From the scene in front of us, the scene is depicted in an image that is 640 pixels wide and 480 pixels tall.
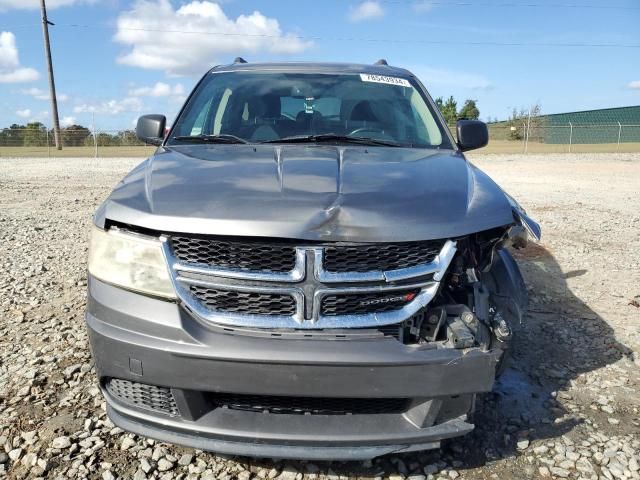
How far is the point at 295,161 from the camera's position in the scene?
2.59m

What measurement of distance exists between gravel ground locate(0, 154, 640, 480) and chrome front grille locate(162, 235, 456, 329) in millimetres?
802

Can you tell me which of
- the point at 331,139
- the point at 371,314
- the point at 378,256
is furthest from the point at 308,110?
the point at 371,314

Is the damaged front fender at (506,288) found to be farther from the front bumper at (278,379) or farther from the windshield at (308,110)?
the windshield at (308,110)

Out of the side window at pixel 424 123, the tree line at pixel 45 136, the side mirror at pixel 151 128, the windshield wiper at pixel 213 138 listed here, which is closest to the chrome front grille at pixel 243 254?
the windshield wiper at pixel 213 138

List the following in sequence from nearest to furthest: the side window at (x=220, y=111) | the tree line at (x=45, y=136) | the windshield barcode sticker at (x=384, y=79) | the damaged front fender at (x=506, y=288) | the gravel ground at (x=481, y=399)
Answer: the gravel ground at (x=481, y=399)
the damaged front fender at (x=506, y=288)
the side window at (x=220, y=111)
the windshield barcode sticker at (x=384, y=79)
the tree line at (x=45, y=136)

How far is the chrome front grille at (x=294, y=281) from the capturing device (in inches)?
77.5

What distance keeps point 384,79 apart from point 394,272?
226 cm

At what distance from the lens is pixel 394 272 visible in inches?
79.6

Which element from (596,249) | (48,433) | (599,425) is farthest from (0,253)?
(596,249)

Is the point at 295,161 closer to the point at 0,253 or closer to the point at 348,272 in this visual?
the point at 348,272

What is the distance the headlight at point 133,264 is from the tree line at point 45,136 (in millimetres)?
30671

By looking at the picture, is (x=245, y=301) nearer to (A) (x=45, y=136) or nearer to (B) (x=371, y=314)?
(B) (x=371, y=314)

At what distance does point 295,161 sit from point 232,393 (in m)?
1.14

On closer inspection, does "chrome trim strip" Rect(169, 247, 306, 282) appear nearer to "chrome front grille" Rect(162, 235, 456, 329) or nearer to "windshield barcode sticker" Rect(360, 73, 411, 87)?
"chrome front grille" Rect(162, 235, 456, 329)
